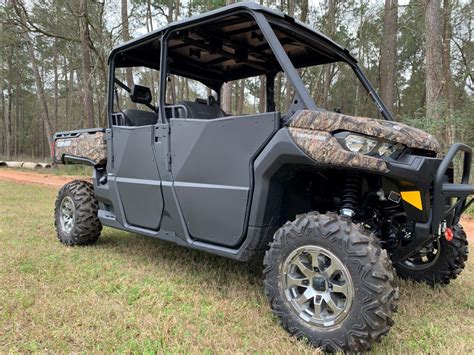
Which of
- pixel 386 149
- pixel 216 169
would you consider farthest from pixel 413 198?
pixel 216 169

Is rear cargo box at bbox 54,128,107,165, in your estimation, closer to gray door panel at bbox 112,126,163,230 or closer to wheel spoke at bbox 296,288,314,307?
gray door panel at bbox 112,126,163,230

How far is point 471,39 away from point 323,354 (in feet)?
59.1

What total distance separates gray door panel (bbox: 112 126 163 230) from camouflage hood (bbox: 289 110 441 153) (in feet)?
5.21

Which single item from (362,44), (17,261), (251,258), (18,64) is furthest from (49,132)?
(251,258)

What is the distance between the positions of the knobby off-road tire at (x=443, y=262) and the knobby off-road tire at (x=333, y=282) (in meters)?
1.33

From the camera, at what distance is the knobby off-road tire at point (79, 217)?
4477mm

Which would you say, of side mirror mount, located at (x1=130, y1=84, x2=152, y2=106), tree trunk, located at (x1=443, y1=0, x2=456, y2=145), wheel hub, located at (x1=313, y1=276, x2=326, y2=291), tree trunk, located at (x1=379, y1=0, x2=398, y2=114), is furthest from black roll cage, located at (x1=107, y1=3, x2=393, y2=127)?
tree trunk, located at (x1=379, y1=0, x2=398, y2=114)

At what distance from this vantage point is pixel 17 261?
3.74 m

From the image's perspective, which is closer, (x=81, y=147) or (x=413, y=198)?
(x=413, y=198)

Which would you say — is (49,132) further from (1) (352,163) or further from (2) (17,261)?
(1) (352,163)

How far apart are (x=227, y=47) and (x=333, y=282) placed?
2717mm

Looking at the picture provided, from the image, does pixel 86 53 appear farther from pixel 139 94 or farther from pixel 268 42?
pixel 268 42

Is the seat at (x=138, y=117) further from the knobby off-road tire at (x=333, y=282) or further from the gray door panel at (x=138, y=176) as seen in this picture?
the knobby off-road tire at (x=333, y=282)

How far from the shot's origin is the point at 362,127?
89.7 inches
